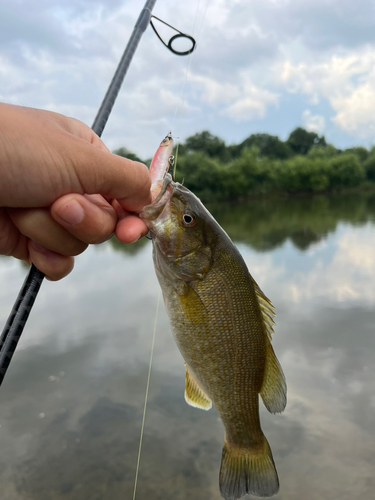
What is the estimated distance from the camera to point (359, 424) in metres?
4.83

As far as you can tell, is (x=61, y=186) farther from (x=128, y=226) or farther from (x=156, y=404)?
(x=156, y=404)

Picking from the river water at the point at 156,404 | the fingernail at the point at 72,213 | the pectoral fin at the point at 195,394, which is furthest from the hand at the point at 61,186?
the river water at the point at 156,404

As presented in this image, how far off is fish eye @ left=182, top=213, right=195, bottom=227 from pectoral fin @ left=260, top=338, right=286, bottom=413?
80 cm

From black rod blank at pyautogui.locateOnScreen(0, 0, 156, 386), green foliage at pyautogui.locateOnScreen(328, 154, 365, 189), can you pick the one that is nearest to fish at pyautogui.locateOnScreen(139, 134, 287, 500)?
black rod blank at pyautogui.locateOnScreen(0, 0, 156, 386)

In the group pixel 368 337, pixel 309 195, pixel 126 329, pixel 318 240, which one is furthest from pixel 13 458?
pixel 309 195

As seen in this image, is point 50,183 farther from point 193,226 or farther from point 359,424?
point 359,424

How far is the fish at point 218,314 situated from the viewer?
1.79 metres

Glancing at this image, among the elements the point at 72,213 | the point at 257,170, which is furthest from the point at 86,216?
the point at 257,170

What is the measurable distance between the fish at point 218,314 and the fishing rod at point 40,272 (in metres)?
0.68

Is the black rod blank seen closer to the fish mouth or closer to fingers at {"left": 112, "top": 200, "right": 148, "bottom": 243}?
fingers at {"left": 112, "top": 200, "right": 148, "bottom": 243}

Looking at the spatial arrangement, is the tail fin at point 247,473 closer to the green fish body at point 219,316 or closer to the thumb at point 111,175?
the green fish body at point 219,316

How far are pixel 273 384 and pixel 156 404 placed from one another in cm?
405

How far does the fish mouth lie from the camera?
5.64 ft

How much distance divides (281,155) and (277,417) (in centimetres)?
8022
